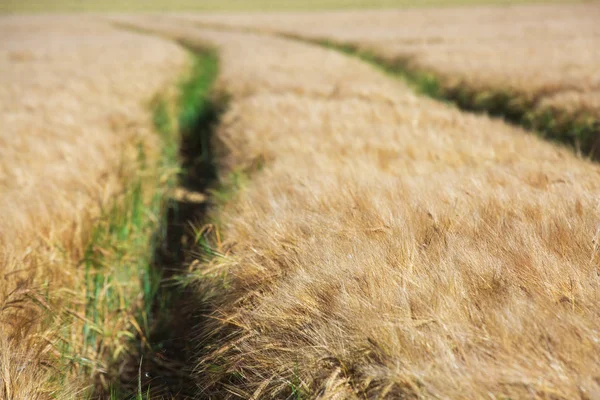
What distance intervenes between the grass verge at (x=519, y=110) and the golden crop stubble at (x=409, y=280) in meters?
1.27

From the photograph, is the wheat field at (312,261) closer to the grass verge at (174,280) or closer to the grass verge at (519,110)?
the grass verge at (174,280)

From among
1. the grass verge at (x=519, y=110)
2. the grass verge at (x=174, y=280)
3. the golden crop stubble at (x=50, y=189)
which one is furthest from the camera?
the grass verge at (x=519, y=110)

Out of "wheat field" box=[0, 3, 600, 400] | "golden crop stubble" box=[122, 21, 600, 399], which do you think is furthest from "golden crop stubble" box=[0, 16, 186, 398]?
"golden crop stubble" box=[122, 21, 600, 399]


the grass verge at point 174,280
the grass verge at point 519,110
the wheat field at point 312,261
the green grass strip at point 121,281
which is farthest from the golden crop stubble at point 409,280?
the grass verge at point 519,110

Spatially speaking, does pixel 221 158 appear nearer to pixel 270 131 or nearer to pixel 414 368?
pixel 270 131

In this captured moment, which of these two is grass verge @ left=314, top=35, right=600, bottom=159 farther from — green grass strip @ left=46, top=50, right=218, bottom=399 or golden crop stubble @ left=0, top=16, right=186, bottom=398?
golden crop stubble @ left=0, top=16, right=186, bottom=398

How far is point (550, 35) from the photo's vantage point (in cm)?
1303

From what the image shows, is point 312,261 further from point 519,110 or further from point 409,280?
point 519,110

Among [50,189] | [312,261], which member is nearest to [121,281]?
[50,189]

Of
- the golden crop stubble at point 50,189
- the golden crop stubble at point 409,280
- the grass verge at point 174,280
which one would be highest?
the golden crop stubble at point 409,280

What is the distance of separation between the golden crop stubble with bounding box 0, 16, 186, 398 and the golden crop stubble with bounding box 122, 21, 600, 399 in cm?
52

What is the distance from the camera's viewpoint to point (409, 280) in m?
1.21

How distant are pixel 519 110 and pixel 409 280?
465 cm

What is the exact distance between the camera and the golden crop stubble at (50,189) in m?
1.60
